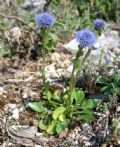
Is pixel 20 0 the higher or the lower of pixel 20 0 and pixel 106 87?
the higher

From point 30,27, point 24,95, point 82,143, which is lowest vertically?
point 82,143

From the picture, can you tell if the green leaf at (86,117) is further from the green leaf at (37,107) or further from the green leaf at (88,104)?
the green leaf at (37,107)

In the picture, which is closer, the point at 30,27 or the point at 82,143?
the point at 82,143

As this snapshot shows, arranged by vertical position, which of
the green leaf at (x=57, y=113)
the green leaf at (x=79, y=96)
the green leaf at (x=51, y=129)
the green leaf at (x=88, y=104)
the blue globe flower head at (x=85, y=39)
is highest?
the blue globe flower head at (x=85, y=39)

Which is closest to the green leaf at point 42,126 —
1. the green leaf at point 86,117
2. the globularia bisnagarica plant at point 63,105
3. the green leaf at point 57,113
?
the globularia bisnagarica plant at point 63,105

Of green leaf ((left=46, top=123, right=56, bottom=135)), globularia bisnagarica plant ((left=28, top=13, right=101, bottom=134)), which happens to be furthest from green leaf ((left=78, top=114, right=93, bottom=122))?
green leaf ((left=46, top=123, right=56, bottom=135))

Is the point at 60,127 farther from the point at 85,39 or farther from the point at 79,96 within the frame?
the point at 85,39

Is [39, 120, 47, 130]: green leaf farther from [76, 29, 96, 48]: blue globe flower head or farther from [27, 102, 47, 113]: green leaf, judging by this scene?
[76, 29, 96, 48]: blue globe flower head

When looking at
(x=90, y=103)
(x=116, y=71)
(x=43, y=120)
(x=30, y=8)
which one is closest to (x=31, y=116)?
(x=43, y=120)

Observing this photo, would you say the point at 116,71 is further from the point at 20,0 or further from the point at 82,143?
the point at 20,0
